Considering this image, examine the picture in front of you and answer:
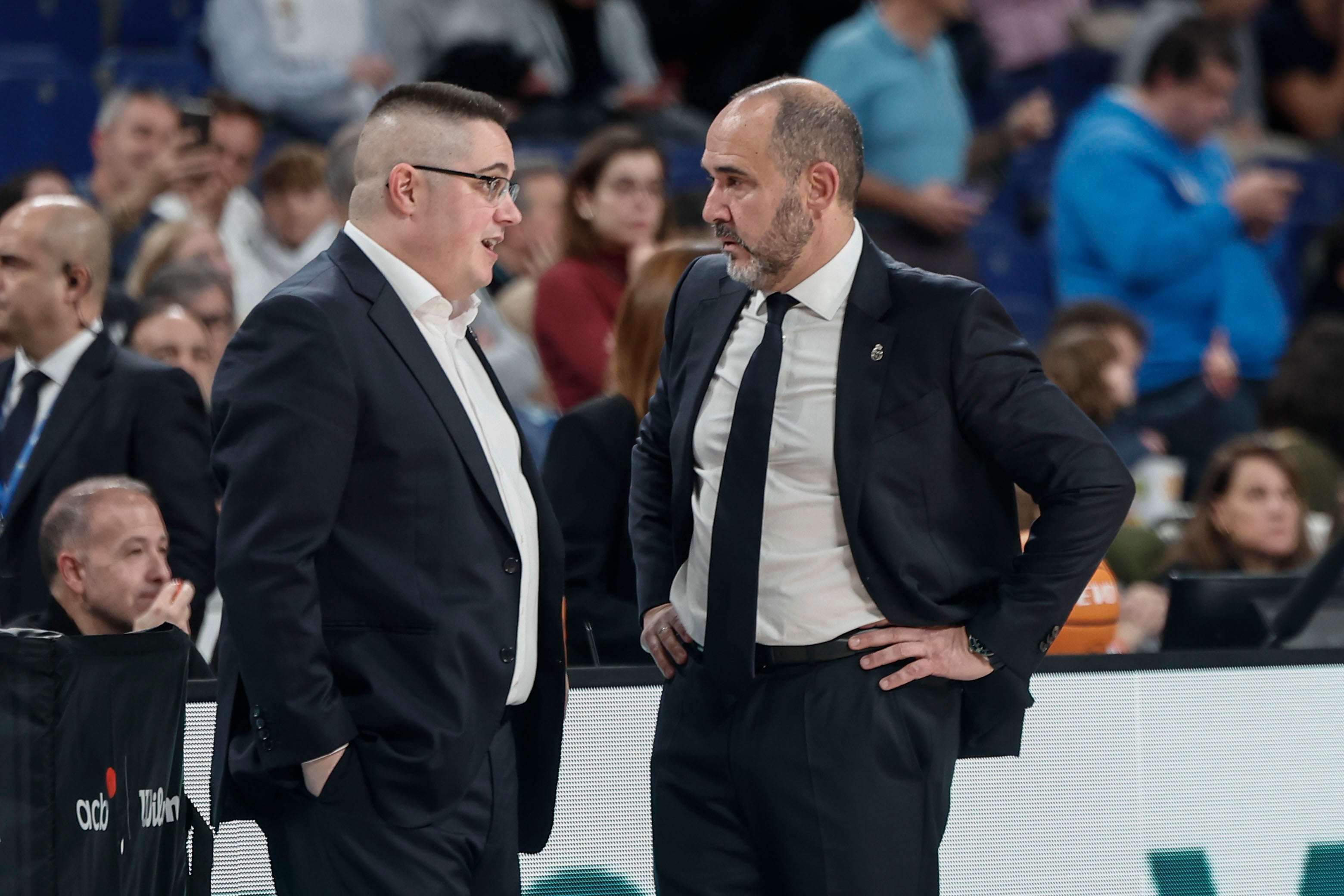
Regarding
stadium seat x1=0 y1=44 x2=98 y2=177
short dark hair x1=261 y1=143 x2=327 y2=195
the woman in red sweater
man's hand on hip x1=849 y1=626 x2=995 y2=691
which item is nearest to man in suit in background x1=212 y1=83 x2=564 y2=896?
man's hand on hip x1=849 y1=626 x2=995 y2=691

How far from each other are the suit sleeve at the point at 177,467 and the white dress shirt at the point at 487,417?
1.31 m

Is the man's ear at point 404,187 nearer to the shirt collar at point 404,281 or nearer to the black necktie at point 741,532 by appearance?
the shirt collar at point 404,281

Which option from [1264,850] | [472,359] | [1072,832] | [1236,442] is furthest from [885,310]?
[1236,442]

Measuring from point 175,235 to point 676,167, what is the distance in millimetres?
2807

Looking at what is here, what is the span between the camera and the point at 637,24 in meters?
8.83

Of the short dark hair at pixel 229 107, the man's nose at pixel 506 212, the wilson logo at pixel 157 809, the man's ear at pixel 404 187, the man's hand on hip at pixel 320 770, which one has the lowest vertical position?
the wilson logo at pixel 157 809

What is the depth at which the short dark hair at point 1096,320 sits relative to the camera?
6.19m

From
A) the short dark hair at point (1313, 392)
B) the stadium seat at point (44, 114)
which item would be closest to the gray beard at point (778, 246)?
the short dark hair at point (1313, 392)

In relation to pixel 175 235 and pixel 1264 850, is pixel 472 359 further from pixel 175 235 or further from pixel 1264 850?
pixel 175 235

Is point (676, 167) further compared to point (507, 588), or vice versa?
point (676, 167)

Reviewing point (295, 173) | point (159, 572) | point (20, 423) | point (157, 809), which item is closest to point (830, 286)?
point (157, 809)

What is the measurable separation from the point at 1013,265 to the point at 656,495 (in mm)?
5825

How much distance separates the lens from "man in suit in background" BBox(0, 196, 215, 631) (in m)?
3.89

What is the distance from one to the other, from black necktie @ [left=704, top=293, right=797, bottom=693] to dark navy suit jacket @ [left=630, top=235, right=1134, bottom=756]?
126 mm
